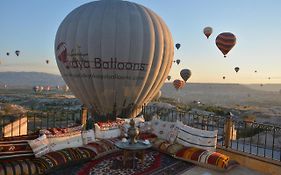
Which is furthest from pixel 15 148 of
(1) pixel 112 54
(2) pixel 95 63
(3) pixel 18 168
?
(1) pixel 112 54

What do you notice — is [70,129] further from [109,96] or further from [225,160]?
[109,96]

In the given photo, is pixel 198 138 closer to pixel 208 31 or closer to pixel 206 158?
pixel 206 158

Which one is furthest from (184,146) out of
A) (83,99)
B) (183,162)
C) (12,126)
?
(83,99)

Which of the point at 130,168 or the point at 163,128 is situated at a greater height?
the point at 163,128

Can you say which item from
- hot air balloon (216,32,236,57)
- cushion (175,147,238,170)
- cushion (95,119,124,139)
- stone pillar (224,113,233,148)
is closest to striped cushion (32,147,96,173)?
cushion (95,119,124,139)

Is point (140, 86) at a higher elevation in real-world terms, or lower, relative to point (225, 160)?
higher

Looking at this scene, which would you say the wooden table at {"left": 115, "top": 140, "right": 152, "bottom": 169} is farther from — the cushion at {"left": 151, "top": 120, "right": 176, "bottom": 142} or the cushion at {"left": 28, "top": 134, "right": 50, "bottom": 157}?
the cushion at {"left": 151, "top": 120, "right": 176, "bottom": 142}

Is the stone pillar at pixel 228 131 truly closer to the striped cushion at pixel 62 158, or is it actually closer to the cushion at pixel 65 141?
the striped cushion at pixel 62 158
